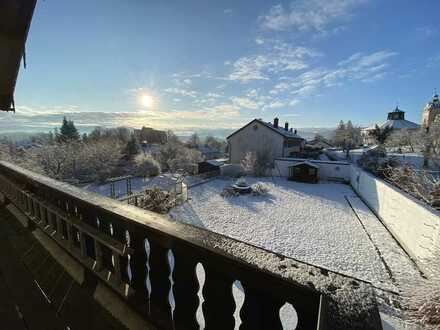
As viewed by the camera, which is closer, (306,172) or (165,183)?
(165,183)

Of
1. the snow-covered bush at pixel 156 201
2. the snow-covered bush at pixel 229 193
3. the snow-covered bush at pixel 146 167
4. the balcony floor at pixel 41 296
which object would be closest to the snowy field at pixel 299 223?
the snow-covered bush at pixel 229 193

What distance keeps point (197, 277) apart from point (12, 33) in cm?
274

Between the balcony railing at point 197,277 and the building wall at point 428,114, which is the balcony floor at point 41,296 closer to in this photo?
the balcony railing at point 197,277

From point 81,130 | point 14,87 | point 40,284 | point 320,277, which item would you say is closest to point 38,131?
point 81,130

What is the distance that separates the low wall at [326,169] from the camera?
17.6m

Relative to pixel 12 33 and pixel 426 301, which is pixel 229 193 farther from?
pixel 12 33

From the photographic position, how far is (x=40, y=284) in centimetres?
210

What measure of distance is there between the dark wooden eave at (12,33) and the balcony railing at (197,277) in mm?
1557

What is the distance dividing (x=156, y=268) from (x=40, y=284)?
5.73 ft

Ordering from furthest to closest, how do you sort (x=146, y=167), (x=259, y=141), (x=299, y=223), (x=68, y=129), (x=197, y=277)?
(x=68, y=129) → (x=146, y=167) → (x=259, y=141) → (x=299, y=223) → (x=197, y=277)

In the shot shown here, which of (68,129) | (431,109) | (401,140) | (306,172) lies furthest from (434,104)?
(68,129)

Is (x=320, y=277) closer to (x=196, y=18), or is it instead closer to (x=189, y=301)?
(x=189, y=301)

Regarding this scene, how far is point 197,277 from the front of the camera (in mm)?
1115

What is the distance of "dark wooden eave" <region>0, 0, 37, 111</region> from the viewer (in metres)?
1.74
